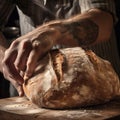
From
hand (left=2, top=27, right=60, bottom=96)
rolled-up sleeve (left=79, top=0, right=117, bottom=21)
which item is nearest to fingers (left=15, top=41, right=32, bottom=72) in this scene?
hand (left=2, top=27, right=60, bottom=96)

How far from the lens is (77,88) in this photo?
4.18 feet

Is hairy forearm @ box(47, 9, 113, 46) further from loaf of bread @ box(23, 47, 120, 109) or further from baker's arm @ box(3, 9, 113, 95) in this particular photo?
loaf of bread @ box(23, 47, 120, 109)

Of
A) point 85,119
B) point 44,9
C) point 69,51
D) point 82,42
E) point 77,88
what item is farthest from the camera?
point 44,9

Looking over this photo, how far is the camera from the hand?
1284mm

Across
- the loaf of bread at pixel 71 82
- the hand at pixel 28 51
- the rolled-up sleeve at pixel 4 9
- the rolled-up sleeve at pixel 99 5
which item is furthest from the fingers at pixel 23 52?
the rolled-up sleeve at pixel 4 9

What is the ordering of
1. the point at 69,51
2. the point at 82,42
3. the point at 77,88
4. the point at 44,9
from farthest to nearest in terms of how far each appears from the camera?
the point at 44,9, the point at 82,42, the point at 69,51, the point at 77,88

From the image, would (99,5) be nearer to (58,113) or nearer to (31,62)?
(31,62)

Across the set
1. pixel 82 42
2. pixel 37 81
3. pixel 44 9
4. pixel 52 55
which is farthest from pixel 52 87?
pixel 44 9

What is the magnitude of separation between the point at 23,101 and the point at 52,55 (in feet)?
0.77

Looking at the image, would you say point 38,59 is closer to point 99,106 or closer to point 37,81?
point 37,81

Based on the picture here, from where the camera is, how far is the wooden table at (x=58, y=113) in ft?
3.62

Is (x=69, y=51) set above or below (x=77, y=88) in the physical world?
above

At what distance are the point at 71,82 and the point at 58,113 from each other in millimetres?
132

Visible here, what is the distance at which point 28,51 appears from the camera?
4.22 ft
